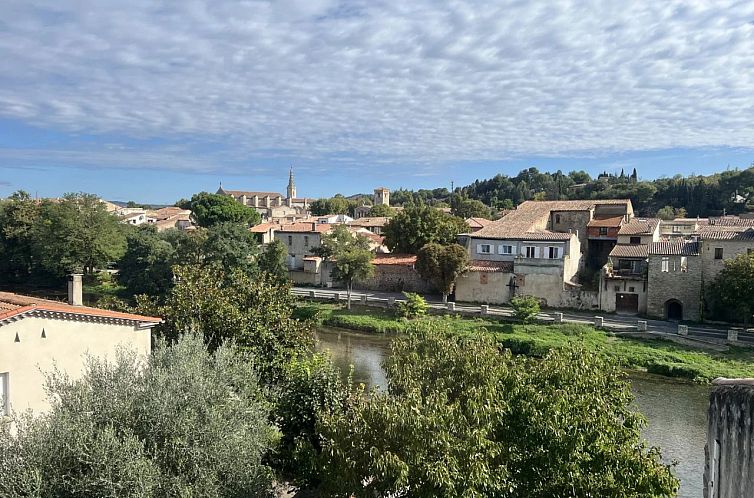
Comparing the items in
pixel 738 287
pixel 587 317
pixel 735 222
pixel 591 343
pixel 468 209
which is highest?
pixel 468 209

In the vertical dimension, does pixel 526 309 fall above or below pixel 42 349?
below

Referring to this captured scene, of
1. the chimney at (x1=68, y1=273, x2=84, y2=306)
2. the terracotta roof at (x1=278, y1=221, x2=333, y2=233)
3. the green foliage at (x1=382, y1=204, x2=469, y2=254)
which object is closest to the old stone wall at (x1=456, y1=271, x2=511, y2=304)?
the green foliage at (x1=382, y1=204, x2=469, y2=254)

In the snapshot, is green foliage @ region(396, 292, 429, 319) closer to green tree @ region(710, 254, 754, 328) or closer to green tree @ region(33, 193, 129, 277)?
green tree @ region(710, 254, 754, 328)

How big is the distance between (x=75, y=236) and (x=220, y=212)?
22108 mm

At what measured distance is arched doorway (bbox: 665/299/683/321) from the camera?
39.7m

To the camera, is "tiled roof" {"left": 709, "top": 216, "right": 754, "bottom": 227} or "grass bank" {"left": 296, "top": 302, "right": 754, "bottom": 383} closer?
"grass bank" {"left": 296, "top": 302, "right": 754, "bottom": 383}

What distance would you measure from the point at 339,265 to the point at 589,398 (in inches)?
1330

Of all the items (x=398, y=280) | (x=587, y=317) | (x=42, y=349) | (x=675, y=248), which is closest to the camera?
(x=42, y=349)

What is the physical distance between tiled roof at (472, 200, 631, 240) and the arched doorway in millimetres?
8840

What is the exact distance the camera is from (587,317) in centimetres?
3997

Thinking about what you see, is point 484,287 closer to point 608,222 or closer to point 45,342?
point 608,222

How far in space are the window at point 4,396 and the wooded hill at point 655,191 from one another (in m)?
90.6

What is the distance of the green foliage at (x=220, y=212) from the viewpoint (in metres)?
71.1

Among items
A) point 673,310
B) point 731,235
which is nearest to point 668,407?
point 673,310
